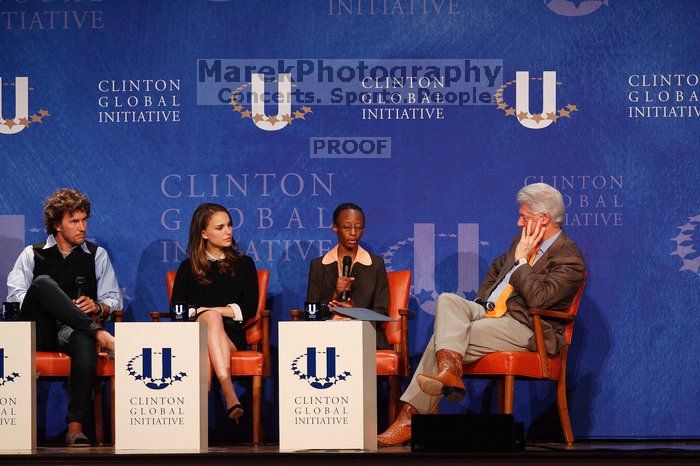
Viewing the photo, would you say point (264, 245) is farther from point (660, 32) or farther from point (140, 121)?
point (660, 32)

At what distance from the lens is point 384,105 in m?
6.18

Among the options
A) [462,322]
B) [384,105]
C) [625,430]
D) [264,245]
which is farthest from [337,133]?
[625,430]

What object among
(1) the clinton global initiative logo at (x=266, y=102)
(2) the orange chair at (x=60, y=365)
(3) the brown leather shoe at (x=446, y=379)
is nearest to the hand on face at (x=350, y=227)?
(1) the clinton global initiative logo at (x=266, y=102)

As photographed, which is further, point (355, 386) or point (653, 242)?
point (653, 242)

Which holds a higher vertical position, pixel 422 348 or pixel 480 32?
pixel 480 32

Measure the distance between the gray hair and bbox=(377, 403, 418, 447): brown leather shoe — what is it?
1.30 metres

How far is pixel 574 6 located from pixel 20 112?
3.39 meters

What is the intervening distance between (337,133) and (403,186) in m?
0.51

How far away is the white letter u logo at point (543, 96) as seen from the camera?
→ 20.2ft

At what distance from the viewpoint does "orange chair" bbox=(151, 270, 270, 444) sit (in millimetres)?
5316

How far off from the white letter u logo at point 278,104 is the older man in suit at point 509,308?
153 centimetres

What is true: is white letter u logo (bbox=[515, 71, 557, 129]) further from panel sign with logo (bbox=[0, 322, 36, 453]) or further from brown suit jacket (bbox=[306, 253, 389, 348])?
panel sign with logo (bbox=[0, 322, 36, 453])

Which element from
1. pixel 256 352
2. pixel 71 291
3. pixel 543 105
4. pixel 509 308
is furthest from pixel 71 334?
pixel 543 105

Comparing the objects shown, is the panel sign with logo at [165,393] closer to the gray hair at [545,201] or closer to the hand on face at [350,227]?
the hand on face at [350,227]
